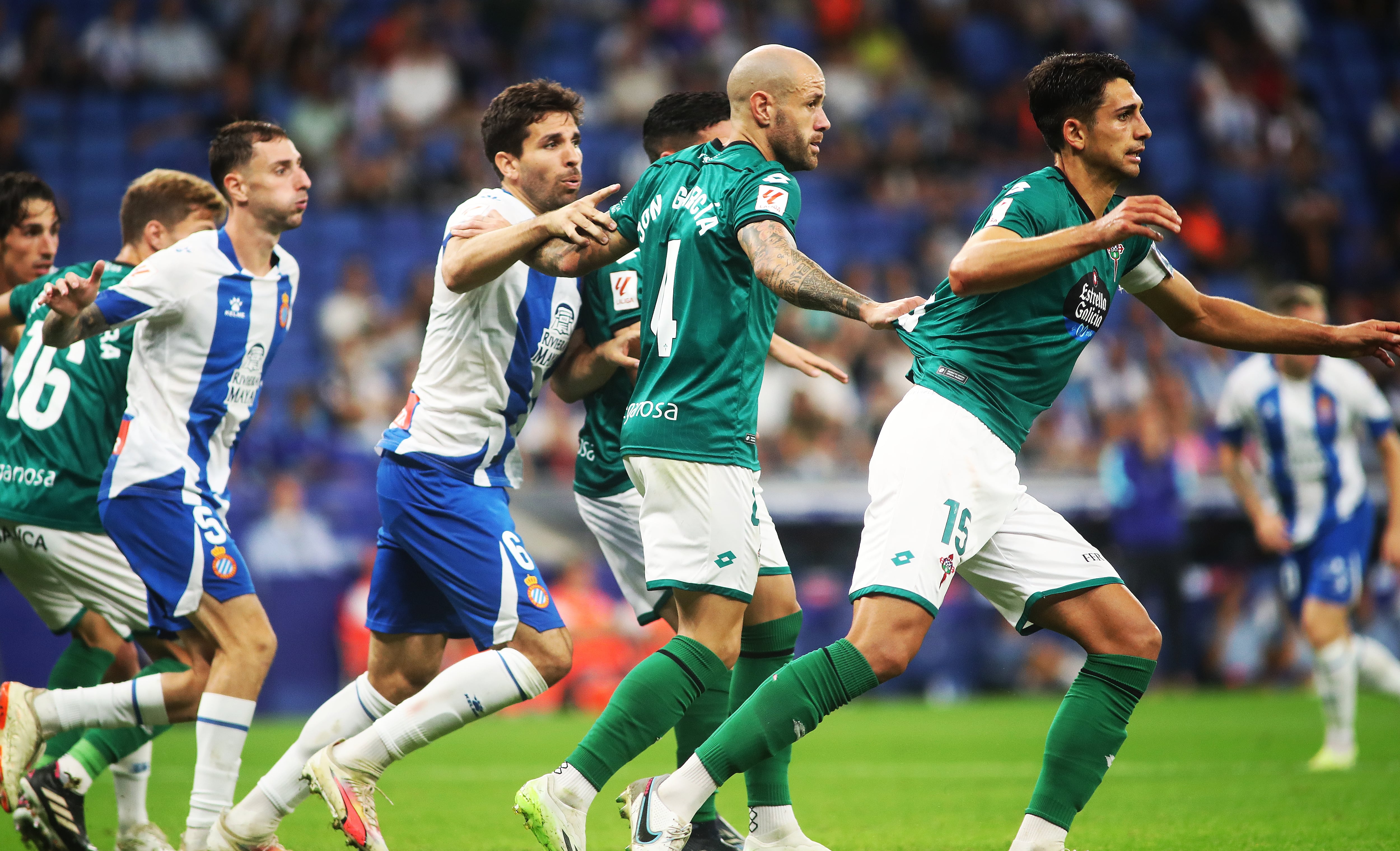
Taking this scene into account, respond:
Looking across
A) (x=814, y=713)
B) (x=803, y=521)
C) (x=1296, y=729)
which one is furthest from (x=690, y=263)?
(x=803, y=521)

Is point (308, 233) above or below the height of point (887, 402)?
above

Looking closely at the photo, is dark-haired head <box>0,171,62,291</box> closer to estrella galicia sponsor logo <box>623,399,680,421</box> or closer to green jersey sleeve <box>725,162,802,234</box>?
estrella galicia sponsor logo <box>623,399,680,421</box>

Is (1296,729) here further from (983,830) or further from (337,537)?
(337,537)

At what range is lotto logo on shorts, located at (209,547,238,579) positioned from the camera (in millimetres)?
5270

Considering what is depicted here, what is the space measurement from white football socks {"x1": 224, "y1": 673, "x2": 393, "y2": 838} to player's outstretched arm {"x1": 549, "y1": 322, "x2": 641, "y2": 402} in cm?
134

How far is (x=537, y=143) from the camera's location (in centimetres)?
517

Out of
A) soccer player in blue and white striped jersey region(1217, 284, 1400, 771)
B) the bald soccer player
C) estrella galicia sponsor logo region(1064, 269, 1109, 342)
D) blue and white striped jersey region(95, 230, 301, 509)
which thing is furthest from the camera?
soccer player in blue and white striped jersey region(1217, 284, 1400, 771)

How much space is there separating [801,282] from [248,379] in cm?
266

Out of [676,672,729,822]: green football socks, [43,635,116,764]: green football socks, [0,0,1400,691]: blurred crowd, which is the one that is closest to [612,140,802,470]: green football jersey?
[676,672,729,822]: green football socks

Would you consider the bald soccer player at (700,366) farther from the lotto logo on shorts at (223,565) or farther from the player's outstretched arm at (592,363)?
the lotto logo on shorts at (223,565)

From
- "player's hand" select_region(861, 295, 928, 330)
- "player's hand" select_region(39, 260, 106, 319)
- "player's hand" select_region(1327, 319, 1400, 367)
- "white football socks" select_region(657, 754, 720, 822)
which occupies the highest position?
"player's hand" select_region(1327, 319, 1400, 367)

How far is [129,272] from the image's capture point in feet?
19.0

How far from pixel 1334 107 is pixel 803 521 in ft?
40.8

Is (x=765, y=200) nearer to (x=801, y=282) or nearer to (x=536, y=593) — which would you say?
(x=801, y=282)
